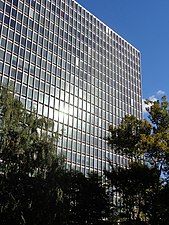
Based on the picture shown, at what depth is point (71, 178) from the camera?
43.2 m

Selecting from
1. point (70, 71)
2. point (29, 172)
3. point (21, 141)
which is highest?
point (70, 71)

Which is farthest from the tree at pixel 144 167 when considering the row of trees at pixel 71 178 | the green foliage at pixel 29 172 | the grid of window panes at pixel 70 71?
the grid of window panes at pixel 70 71

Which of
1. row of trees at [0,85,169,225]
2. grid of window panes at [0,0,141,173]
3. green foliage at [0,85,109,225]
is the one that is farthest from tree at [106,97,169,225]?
grid of window panes at [0,0,141,173]

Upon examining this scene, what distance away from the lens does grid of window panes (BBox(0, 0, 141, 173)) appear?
9412 centimetres

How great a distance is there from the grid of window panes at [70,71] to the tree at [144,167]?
45.5 meters

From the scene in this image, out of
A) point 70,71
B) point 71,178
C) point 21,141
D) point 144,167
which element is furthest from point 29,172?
point 70,71

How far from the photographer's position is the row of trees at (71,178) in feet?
115

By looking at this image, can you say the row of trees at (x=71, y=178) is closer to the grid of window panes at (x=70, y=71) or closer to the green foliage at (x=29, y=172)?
the green foliage at (x=29, y=172)

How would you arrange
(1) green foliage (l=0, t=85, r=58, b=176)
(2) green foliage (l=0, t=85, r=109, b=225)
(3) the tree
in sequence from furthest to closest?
(3) the tree
(1) green foliage (l=0, t=85, r=58, b=176)
(2) green foliage (l=0, t=85, r=109, b=225)

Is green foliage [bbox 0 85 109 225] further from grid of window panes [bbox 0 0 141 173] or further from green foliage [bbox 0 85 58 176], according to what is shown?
grid of window panes [bbox 0 0 141 173]

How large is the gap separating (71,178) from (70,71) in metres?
69.8

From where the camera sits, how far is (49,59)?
340 feet

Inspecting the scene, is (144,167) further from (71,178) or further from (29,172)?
(29,172)

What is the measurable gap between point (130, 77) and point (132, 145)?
94056 millimetres
